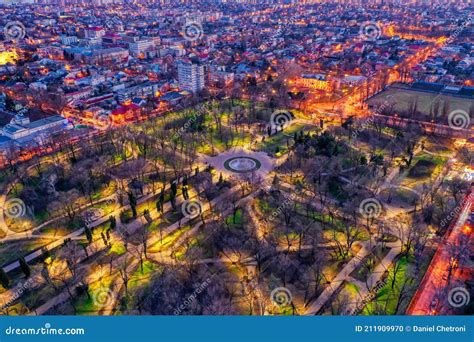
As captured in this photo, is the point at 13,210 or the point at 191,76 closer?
the point at 13,210

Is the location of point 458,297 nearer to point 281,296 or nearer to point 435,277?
point 435,277

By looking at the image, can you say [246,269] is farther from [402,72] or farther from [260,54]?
[260,54]

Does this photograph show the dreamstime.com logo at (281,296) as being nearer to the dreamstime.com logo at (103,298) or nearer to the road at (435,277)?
the road at (435,277)

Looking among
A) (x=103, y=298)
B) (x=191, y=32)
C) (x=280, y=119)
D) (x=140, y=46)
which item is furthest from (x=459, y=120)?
(x=191, y=32)

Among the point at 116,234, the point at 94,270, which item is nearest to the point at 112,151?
the point at 116,234

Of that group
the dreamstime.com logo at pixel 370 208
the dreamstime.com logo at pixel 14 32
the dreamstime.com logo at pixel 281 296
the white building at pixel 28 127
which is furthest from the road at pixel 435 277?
the dreamstime.com logo at pixel 14 32

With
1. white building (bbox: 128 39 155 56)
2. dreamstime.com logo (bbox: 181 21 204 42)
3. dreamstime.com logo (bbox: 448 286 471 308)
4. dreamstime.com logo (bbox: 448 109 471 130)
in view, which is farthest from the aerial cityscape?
dreamstime.com logo (bbox: 181 21 204 42)
